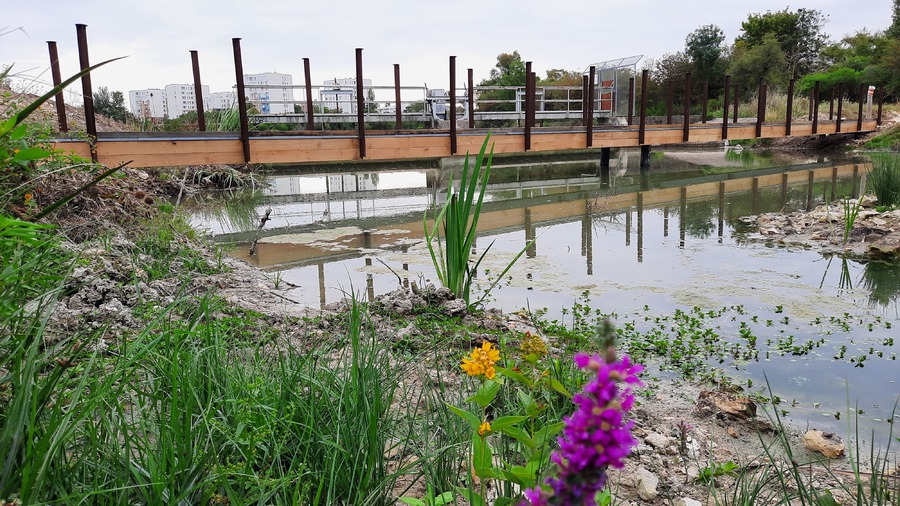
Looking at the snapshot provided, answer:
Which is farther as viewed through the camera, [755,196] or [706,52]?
[706,52]

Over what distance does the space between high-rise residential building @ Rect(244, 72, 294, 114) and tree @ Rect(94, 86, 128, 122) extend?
8.77 ft

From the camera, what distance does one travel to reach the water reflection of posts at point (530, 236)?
539cm

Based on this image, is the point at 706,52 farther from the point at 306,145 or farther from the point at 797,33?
the point at 306,145

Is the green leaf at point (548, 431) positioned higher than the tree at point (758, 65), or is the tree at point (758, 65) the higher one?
the tree at point (758, 65)

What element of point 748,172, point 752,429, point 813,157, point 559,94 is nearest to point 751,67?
point 559,94

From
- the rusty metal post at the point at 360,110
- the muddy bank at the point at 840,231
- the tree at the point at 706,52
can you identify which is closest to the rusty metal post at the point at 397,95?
the rusty metal post at the point at 360,110

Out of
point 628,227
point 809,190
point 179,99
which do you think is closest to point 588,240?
point 628,227

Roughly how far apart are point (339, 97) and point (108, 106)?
17.7 feet

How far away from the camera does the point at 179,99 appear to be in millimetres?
14172

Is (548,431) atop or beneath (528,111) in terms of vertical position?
beneath

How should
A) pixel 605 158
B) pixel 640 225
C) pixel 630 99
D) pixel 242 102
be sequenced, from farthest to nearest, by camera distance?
pixel 630 99 → pixel 605 158 → pixel 242 102 → pixel 640 225

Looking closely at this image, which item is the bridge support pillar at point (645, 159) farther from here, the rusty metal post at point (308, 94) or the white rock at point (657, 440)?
the white rock at point (657, 440)

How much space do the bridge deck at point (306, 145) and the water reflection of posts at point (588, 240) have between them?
59.0 inches

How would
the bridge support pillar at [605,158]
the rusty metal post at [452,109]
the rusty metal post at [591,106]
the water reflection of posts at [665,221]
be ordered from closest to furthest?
the water reflection of posts at [665,221]
the rusty metal post at [452,109]
the rusty metal post at [591,106]
the bridge support pillar at [605,158]
